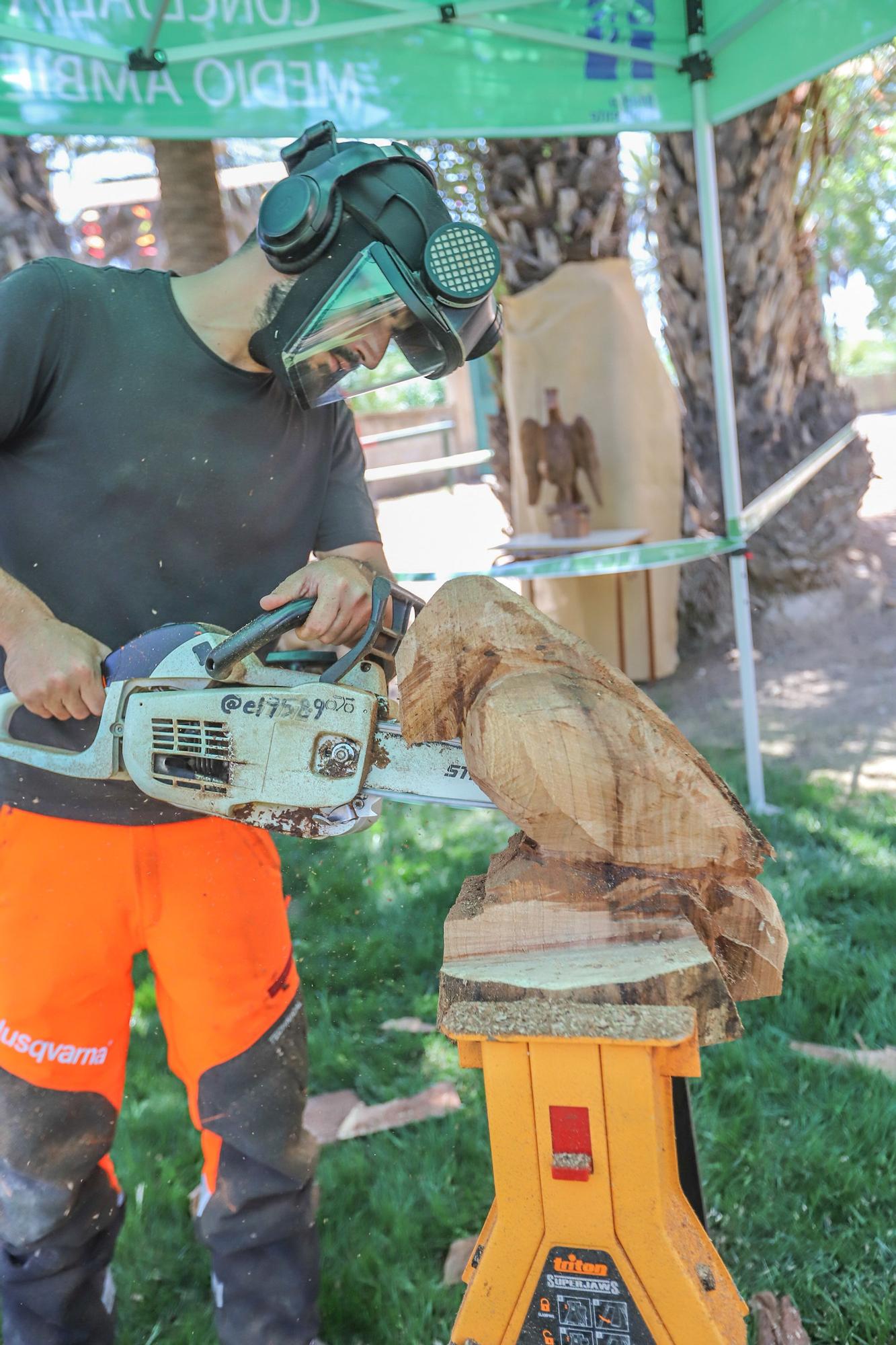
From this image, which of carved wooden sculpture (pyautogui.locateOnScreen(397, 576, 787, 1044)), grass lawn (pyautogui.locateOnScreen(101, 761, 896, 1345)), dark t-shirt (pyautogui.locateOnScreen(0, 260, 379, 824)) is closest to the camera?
carved wooden sculpture (pyautogui.locateOnScreen(397, 576, 787, 1044))

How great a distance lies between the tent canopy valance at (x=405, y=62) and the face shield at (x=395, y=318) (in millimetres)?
1732

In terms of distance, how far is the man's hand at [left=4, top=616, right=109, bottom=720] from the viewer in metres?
1.51

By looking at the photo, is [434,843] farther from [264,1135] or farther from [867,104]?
[867,104]

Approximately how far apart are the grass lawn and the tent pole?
62 centimetres

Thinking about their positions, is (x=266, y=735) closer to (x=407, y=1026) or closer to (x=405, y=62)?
(x=407, y=1026)

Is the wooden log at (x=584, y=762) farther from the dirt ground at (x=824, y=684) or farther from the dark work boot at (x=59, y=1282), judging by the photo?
the dirt ground at (x=824, y=684)

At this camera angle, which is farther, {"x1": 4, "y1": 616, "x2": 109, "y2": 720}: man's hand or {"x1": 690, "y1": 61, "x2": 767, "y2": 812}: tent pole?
{"x1": 690, "y1": 61, "x2": 767, "y2": 812}: tent pole

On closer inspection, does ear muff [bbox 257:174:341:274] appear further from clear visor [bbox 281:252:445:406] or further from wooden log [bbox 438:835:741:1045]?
wooden log [bbox 438:835:741:1045]

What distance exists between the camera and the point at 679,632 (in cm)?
607

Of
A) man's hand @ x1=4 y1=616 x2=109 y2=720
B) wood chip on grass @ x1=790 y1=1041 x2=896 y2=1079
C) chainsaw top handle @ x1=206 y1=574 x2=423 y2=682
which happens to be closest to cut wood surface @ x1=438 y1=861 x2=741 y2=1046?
chainsaw top handle @ x1=206 y1=574 x2=423 y2=682

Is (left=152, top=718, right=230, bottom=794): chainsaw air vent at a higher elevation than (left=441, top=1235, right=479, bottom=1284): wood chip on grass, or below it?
higher

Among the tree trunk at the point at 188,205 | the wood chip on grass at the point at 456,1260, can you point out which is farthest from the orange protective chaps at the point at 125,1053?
the tree trunk at the point at 188,205

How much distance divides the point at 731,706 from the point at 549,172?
3.00 metres

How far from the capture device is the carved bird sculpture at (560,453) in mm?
5125
